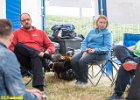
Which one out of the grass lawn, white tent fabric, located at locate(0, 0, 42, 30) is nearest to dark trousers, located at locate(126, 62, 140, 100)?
the grass lawn

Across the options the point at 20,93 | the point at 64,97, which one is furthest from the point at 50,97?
the point at 20,93

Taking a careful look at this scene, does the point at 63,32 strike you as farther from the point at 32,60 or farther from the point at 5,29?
the point at 5,29

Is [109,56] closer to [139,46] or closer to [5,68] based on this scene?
[139,46]

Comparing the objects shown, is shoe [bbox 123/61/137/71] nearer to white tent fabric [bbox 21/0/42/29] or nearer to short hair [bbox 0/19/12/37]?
short hair [bbox 0/19/12/37]

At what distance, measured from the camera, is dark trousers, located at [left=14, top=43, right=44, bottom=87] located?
4379 millimetres

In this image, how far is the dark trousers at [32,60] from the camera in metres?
4.38

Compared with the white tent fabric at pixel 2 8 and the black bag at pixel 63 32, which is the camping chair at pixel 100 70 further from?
the white tent fabric at pixel 2 8

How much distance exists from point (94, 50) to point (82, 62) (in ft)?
0.77

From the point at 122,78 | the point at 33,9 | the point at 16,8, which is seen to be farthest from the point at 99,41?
the point at 33,9

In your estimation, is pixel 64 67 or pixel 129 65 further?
pixel 64 67

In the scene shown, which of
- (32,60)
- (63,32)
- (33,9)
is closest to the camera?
(32,60)

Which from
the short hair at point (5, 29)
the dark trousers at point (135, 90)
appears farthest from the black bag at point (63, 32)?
the dark trousers at point (135, 90)

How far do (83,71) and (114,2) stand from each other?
5.86 feet

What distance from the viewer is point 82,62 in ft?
16.1
